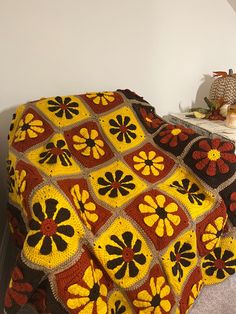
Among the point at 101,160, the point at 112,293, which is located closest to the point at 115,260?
the point at 112,293

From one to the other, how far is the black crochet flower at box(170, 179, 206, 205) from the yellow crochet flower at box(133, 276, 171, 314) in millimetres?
341

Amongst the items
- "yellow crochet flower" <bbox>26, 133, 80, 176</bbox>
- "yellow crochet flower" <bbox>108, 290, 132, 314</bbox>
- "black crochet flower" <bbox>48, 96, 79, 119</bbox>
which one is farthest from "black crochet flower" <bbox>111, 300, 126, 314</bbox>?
"black crochet flower" <bbox>48, 96, 79, 119</bbox>

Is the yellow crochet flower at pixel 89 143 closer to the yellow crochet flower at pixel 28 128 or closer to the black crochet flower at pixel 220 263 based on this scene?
the yellow crochet flower at pixel 28 128

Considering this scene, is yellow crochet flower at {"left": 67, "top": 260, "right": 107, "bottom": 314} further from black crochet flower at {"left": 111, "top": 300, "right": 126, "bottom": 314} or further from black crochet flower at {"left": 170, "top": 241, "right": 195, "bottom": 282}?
black crochet flower at {"left": 170, "top": 241, "right": 195, "bottom": 282}

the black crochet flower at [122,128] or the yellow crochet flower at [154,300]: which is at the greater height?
the black crochet flower at [122,128]

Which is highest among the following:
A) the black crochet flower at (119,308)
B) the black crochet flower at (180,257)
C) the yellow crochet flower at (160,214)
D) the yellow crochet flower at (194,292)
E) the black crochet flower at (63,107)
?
the black crochet flower at (63,107)

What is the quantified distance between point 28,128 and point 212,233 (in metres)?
0.85

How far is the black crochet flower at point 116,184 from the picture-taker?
115cm

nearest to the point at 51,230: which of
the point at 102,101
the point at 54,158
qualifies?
the point at 54,158

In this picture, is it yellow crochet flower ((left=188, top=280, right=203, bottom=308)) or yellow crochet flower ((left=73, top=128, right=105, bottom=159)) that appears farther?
yellow crochet flower ((left=73, top=128, right=105, bottom=159))

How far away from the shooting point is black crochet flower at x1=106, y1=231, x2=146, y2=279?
96cm

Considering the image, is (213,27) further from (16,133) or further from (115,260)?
(115,260)

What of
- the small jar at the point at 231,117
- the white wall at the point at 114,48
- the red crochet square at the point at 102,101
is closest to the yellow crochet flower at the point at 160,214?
the red crochet square at the point at 102,101

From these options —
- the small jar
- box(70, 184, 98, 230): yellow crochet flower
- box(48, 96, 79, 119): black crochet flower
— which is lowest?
box(70, 184, 98, 230): yellow crochet flower
